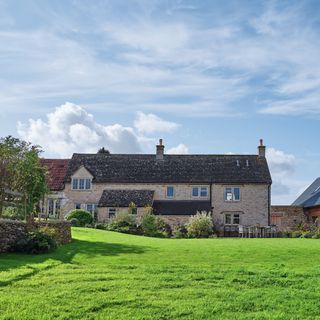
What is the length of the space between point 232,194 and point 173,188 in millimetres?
5737

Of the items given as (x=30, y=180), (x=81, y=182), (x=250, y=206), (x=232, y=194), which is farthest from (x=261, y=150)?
(x=30, y=180)

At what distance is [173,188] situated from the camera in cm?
5484

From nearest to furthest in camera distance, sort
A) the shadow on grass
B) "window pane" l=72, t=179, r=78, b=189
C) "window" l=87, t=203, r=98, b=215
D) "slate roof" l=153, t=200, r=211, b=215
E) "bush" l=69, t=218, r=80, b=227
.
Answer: the shadow on grass → "bush" l=69, t=218, r=80, b=227 → "slate roof" l=153, t=200, r=211, b=215 → "window" l=87, t=203, r=98, b=215 → "window pane" l=72, t=179, r=78, b=189

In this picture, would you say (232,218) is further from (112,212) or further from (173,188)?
(112,212)

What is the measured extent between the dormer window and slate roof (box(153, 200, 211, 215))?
686 centimetres

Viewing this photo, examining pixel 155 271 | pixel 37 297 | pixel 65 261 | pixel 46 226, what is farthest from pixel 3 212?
pixel 37 297

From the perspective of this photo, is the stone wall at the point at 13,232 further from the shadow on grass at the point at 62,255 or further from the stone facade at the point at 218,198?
the stone facade at the point at 218,198

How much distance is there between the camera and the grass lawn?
11680mm

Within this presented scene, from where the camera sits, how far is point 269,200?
53.8 m

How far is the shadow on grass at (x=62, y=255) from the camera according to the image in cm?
1663

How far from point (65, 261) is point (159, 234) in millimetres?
23426

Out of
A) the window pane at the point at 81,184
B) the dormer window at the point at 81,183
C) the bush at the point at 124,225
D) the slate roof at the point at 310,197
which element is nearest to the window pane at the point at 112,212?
the dormer window at the point at 81,183

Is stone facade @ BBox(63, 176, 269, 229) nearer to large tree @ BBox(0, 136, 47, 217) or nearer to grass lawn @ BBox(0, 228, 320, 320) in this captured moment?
large tree @ BBox(0, 136, 47, 217)

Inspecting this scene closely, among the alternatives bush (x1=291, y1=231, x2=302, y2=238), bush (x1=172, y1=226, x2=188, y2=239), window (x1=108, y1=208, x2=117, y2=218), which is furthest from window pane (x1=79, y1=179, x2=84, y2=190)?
bush (x1=291, y1=231, x2=302, y2=238)
